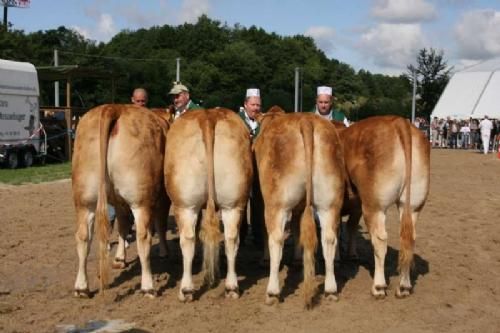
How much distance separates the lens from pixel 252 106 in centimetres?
719

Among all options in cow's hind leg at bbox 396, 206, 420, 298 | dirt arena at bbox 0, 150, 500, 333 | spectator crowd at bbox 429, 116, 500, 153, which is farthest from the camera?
spectator crowd at bbox 429, 116, 500, 153

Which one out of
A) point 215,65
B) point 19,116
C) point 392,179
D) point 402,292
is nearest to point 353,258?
point 402,292

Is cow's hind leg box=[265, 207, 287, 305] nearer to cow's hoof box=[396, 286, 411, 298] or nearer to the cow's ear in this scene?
cow's hoof box=[396, 286, 411, 298]

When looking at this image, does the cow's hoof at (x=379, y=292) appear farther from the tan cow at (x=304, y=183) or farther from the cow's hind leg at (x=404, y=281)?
the tan cow at (x=304, y=183)

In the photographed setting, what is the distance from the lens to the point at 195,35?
303 ft

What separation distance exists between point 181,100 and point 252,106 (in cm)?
98

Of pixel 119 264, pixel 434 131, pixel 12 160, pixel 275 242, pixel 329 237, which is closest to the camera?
pixel 275 242

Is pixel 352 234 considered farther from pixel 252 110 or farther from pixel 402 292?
pixel 252 110

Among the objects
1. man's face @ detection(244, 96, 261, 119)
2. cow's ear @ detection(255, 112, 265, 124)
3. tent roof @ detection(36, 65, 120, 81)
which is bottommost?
cow's ear @ detection(255, 112, 265, 124)

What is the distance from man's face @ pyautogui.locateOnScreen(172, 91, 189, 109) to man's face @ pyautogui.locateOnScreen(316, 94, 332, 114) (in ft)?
5.51

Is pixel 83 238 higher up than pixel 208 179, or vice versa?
pixel 208 179

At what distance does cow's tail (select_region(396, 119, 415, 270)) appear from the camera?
574cm

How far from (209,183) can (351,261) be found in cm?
279

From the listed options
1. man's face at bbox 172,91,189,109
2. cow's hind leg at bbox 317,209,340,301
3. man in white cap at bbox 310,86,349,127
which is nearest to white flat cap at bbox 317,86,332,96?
man in white cap at bbox 310,86,349,127
